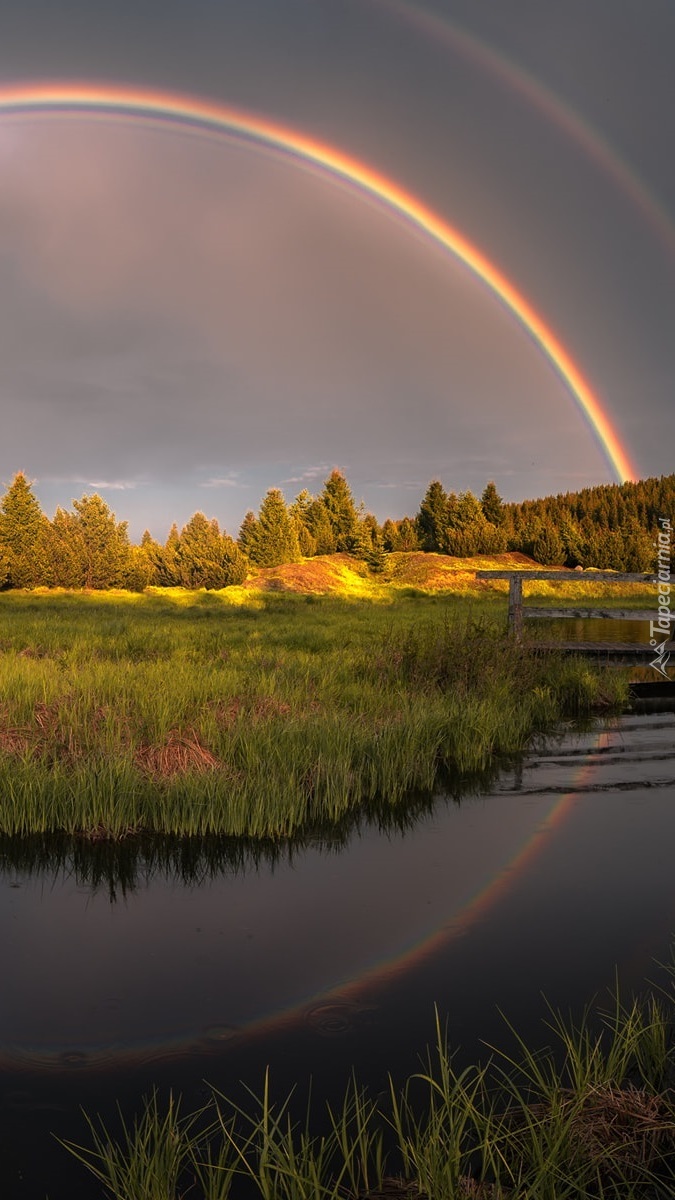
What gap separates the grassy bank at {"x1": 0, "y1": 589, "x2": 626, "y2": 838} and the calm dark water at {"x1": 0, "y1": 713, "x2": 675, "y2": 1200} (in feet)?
1.81

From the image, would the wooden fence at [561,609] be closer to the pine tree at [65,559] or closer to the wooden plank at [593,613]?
the wooden plank at [593,613]

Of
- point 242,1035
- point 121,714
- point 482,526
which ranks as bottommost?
point 242,1035

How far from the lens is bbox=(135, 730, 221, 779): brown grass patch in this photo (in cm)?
731

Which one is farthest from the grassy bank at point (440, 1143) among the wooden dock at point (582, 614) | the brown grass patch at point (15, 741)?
the wooden dock at point (582, 614)

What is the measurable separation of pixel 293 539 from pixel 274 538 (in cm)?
187

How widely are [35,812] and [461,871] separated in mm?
3535

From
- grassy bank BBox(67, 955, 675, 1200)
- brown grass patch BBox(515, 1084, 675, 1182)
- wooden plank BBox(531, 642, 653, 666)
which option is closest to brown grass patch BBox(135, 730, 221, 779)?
grassy bank BBox(67, 955, 675, 1200)

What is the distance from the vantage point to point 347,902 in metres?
5.30

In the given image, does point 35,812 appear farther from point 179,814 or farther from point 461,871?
point 461,871

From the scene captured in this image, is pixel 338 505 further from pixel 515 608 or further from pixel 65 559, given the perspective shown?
pixel 515 608

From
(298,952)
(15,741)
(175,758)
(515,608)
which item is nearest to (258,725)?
(175,758)

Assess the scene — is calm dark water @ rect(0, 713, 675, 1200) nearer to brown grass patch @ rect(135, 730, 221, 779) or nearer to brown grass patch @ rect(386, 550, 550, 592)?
brown grass patch @ rect(135, 730, 221, 779)

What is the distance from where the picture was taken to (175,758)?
24.8 ft

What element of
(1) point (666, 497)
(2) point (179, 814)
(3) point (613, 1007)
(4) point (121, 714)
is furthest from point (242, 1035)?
(1) point (666, 497)
